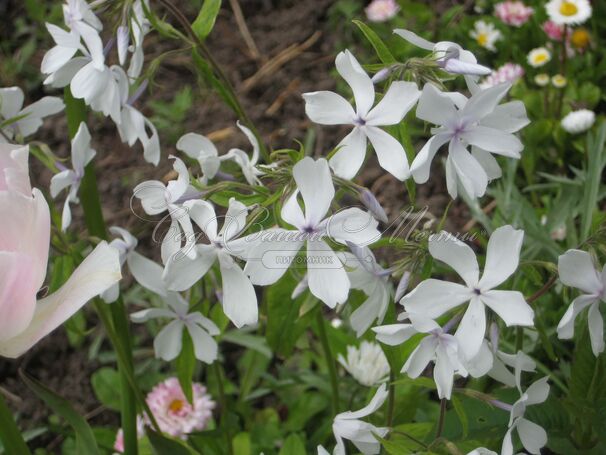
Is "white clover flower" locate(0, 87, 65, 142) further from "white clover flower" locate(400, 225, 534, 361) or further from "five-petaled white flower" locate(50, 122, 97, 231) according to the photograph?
"white clover flower" locate(400, 225, 534, 361)

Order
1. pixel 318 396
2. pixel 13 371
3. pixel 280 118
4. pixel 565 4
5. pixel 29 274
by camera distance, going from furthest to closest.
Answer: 1. pixel 280 118
2. pixel 565 4
3. pixel 13 371
4. pixel 318 396
5. pixel 29 274

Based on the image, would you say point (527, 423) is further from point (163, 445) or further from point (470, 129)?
point (163, 445)

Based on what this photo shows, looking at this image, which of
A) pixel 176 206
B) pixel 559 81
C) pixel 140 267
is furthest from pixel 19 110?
pixel 559 81

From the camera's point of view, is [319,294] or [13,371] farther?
[13,371]

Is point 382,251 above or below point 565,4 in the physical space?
below

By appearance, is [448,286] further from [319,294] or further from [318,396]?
[318,396]

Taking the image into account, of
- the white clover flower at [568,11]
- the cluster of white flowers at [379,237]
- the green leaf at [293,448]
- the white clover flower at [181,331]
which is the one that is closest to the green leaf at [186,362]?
the white clover flower at [181,331]

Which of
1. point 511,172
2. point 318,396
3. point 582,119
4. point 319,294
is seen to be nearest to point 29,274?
point 319,294
